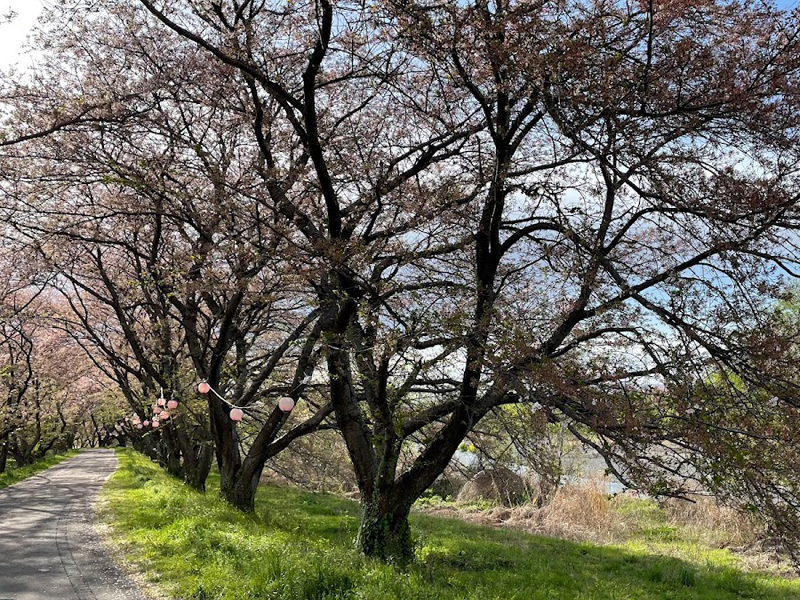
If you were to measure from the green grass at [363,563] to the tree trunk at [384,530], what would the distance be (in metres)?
0.29

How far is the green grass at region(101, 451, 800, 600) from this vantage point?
5.31 metres

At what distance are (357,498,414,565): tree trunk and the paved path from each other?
256cm

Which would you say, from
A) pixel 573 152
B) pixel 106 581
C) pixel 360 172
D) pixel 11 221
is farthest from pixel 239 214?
pixel 11 221

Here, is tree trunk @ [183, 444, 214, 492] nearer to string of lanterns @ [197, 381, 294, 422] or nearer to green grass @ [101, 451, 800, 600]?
green grass @ [101, 451, 800, 600]

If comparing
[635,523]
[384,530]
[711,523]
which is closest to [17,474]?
[384,530]

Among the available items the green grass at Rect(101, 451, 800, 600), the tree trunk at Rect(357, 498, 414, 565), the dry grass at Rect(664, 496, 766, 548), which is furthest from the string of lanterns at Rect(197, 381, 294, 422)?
the dry grass at Rect(664, 496, 766, 548)

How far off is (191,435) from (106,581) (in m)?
11.0

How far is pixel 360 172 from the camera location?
6.75 m

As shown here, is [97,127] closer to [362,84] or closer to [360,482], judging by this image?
[362,84]

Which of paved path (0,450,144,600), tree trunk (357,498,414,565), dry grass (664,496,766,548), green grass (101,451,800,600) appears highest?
dry grass (664,496,766,548)

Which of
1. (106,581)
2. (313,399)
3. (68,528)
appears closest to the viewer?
(106,581)

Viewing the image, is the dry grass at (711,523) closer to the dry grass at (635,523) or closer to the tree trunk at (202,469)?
Result: the dry grass at (635,523)

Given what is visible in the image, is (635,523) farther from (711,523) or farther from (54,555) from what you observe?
(54,555)

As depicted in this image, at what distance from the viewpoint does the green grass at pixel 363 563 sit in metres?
5.31
